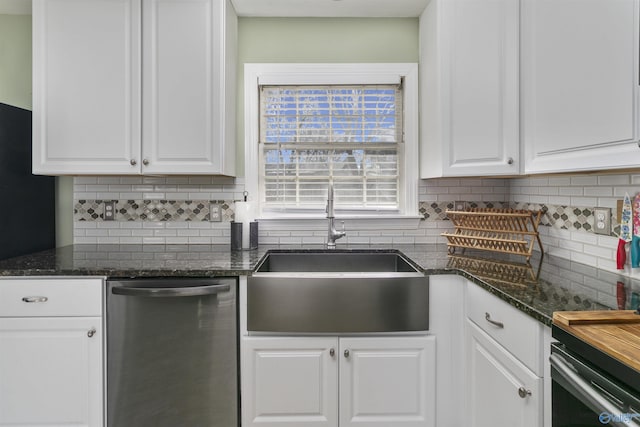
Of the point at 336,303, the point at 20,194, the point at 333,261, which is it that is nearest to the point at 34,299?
the point at 20,194

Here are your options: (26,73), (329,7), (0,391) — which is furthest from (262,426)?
(26,73)

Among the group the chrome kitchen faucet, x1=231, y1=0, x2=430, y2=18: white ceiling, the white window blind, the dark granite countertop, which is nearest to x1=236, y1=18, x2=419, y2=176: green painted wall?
x1=231, y1=0, x2=430, y2=18: white ceiling

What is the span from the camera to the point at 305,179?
2.46 metres

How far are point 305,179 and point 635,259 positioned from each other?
171 centimetres

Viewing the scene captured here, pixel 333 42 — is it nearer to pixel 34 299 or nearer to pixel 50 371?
pixel 34 299

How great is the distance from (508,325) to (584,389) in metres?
0.42

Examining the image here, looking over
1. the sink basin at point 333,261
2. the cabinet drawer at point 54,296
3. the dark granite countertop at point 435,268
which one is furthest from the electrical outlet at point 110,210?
the sink basin at point 333,261

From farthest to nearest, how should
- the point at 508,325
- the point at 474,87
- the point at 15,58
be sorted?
the point at 15,58
the point at 474,87
the point at 508,325

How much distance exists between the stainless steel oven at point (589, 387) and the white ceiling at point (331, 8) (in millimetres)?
2006

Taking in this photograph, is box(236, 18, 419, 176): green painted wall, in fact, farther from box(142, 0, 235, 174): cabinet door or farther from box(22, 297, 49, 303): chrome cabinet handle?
box(22, 297, 49, 303): chrome cabinet handle

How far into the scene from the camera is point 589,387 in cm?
85

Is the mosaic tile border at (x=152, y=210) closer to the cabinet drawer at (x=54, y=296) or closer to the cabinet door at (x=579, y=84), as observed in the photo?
the cabinet drawer at (x=54, y=296)

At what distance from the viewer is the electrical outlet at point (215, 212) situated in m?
2.39

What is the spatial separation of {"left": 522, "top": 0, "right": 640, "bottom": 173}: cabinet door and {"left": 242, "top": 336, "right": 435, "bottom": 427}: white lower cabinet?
0.98m
